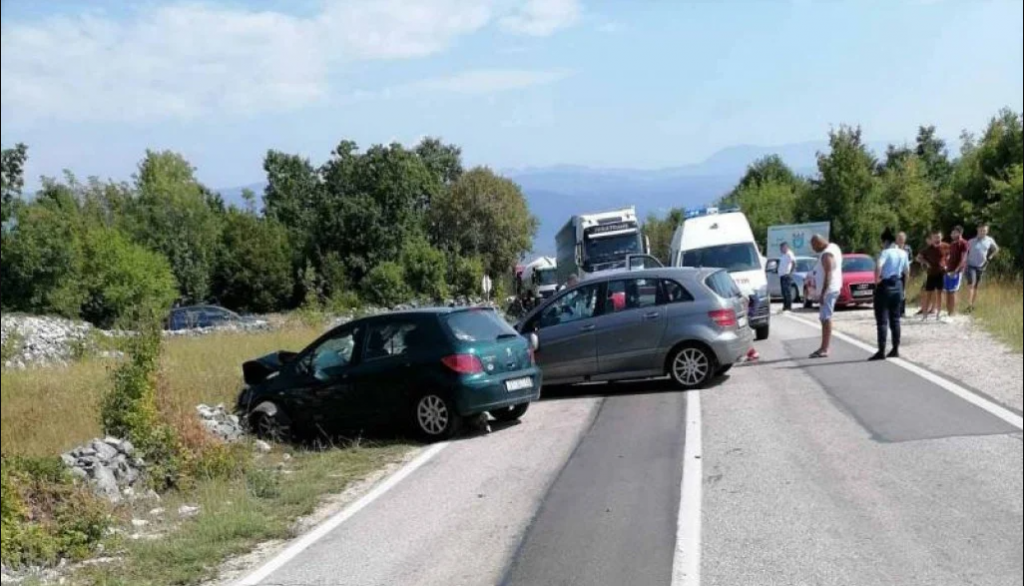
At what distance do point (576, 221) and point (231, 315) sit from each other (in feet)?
46.1

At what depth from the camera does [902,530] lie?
6.55 m

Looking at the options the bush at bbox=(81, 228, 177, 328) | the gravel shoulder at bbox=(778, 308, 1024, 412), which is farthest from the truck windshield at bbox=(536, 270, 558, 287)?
the bush at bbox=(81, 228, 177, 328)

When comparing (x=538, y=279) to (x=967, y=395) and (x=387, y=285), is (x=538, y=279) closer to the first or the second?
(x=387, y=285)

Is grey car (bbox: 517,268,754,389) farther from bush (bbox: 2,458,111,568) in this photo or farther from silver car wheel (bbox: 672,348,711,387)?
bush (bbox: 2,458,111,568)

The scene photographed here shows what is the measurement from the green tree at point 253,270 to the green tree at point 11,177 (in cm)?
3404

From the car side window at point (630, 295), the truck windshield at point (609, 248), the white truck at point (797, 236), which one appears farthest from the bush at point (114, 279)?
the white truck at point (797, 236)

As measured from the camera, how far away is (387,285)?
84.7ft

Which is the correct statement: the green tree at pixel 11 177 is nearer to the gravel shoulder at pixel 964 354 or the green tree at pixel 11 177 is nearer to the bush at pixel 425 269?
the bush at pixel 425 269

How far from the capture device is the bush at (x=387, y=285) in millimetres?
23597

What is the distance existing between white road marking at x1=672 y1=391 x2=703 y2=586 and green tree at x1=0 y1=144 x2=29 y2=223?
2281 cm

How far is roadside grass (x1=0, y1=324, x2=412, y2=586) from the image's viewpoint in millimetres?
7324

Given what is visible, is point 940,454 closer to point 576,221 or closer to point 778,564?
point 778,564

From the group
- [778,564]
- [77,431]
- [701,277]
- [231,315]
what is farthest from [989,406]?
[231,315]

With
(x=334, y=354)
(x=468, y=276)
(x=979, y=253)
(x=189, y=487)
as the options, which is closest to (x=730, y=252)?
(x=979, y=253)
